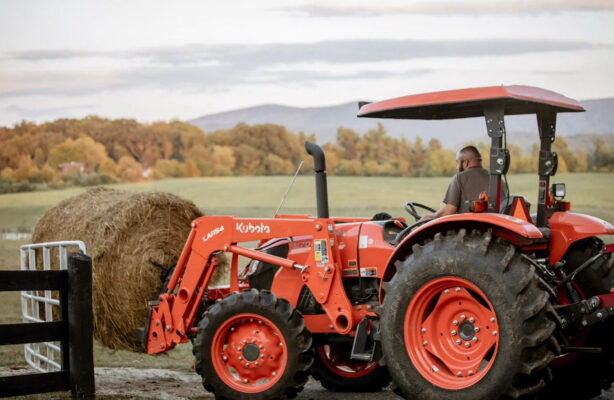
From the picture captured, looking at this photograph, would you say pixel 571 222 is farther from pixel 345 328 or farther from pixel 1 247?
pixel 1 247

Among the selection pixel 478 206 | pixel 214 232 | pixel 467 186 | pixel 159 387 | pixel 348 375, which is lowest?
pixel 159 387

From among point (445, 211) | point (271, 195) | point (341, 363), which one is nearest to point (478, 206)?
point (445, 211)

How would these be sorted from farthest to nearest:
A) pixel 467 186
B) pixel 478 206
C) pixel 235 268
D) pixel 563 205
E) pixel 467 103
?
pixel 235 268 → pixel 563 205 → pixel 467 186 → pixel 467 103 → pixel 478 206

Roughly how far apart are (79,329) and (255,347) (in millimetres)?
1342

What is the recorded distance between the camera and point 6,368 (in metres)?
8.59

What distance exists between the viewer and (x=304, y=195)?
760 inches

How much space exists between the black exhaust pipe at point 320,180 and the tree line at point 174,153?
1097 cm

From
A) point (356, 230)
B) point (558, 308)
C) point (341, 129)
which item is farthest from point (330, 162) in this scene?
point (558, 308)

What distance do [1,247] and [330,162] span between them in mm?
6769

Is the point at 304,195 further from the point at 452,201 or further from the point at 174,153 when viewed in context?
the point at 452,201

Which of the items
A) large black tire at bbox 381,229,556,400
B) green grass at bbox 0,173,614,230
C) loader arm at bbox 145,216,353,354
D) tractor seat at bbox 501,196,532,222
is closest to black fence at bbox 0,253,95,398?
→ loader arm at bbox 145,216,353,354

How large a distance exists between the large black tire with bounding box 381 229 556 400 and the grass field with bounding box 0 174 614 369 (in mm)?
9412

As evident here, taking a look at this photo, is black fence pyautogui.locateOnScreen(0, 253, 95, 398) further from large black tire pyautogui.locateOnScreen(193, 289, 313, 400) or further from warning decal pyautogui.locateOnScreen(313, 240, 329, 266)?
warning decal pyautogui.locateOnScreen(313, 240, 329, 266)

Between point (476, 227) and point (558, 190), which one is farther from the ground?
point (558, 190)
